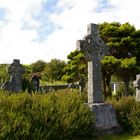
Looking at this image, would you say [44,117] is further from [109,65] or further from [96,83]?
[109,65]

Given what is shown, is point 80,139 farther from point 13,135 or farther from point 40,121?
point 13,135

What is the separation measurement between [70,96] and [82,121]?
3.79 ft

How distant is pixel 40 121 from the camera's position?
9.24 metres

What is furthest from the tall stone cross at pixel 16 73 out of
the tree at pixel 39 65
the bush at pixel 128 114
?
the tree at pixel 39 65

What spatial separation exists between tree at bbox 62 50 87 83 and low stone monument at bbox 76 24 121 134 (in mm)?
13513

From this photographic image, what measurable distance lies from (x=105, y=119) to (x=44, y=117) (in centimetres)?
287

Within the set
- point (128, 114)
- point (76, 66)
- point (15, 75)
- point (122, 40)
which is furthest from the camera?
point (76, 66)

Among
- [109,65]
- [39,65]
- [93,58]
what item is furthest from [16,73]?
[39,65]

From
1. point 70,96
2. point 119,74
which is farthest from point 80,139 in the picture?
point 119,74

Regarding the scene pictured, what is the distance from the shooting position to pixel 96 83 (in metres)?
12.3

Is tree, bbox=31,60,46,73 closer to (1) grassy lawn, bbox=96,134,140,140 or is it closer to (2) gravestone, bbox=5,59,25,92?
(2) gravestone, bbox=5,59,25,92

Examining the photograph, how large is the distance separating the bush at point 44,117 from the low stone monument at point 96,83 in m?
0.63

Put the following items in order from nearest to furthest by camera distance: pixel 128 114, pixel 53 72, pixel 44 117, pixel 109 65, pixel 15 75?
pixel 44 117, pixel 128 114, pixel 15 75, pixel 109 65, pixel 53 72

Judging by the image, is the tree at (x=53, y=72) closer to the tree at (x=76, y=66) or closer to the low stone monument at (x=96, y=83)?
the tree at (x=76, y=66)
